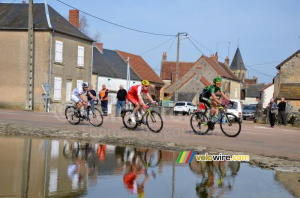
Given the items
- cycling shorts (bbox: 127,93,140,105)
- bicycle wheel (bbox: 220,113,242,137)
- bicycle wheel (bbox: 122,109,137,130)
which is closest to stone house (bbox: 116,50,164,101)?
bicycle wheel (bbox: 122,109,137,130)

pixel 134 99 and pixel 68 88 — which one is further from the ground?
pixel 68 88

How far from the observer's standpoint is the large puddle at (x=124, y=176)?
600 centimetres

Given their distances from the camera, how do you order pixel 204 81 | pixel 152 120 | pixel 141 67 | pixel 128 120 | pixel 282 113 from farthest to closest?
pixel 204 81 → pixel 141 67 → pixel 282 113 → pixel 128 120 → pixel 152 120

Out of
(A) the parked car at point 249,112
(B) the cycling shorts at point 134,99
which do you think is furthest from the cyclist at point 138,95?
(A) the parked car at point 249,112

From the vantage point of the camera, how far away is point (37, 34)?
110 ft

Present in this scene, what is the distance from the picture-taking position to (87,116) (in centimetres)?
1648

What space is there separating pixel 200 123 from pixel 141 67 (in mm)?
54508

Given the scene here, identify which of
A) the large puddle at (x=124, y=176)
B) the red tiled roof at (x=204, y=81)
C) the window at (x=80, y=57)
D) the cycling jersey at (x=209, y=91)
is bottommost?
the large puddle at (x=124, y=176)

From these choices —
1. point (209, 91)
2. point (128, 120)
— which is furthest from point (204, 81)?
point (209, 91)

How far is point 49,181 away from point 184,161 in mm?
3420

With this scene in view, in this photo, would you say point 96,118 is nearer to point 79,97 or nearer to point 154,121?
point 79,97

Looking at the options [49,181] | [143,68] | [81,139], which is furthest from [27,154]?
[143,68]

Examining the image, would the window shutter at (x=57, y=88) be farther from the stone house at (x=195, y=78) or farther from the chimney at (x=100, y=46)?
the stone house at (x=195, y=78)

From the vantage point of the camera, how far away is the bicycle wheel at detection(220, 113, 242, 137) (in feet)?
46.0
